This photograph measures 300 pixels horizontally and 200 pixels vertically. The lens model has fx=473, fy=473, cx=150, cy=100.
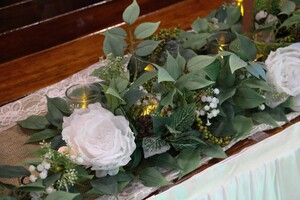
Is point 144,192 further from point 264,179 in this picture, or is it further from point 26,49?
point 26,49

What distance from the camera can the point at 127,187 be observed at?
3.20 feet

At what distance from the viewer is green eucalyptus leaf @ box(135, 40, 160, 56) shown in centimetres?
116

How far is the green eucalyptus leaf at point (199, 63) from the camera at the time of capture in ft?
3.42

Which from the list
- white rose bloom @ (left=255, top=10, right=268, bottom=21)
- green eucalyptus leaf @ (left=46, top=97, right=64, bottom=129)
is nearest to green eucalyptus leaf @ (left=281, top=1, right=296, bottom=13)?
white rose bloom @ (left=255, top=10, right=268, bottom=21)

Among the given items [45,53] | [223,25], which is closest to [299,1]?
[223,25]

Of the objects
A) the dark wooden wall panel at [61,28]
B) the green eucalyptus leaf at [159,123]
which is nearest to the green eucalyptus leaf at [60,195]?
the green eucalyptus leaf at [159,123]

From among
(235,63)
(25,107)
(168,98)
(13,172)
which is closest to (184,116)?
(168,98)

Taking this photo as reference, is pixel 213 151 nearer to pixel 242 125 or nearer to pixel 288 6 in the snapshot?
pixel 242 125

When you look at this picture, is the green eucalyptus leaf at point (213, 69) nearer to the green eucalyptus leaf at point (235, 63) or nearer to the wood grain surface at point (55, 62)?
the green eucalyptus leaf at point (235, 63)

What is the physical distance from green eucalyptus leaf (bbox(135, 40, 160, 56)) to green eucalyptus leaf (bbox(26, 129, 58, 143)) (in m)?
0.28

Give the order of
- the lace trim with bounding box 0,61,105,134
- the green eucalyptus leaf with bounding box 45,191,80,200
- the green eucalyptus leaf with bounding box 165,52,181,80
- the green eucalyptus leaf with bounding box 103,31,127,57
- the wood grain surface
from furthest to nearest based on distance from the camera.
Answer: the wood grain surface < the lace trim with bounding box 0,61,105,134 < the green eucalyptus leaf with bounding box 103,31,127,57 < the green eucalyptus leaf with bounding box 165,52,181,80 < the green eucalyptus leaf with bounding box 45,191,80,200

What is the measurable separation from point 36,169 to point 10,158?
0.22 m

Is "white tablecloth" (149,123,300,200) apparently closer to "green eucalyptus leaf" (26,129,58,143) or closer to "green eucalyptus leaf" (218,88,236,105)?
"green eucalyptus leaf" (218,88,236,105)

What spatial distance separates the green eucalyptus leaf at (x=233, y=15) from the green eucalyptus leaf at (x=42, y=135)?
0.64 m
